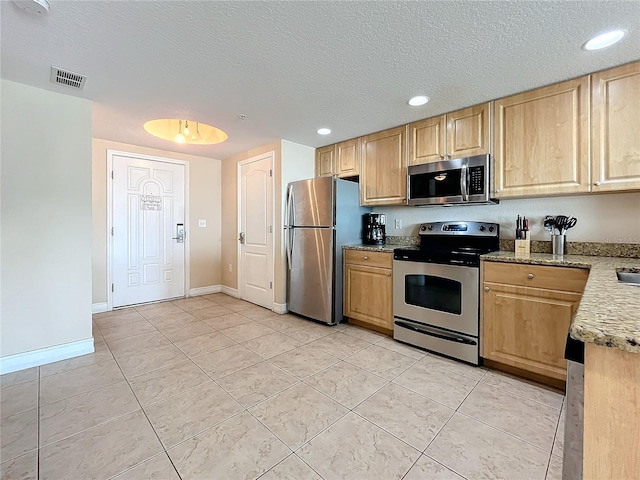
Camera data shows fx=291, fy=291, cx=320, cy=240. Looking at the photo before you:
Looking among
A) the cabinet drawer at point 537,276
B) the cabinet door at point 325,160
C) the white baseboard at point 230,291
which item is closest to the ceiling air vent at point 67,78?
the cabinet door at point 325,160

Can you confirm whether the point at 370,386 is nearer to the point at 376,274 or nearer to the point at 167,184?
the point at 376,274

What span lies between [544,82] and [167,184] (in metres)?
4.46

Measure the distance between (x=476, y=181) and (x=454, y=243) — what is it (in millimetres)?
665

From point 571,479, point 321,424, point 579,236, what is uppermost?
point 579,236

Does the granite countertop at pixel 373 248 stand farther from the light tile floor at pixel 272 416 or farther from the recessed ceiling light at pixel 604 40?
the recessed ceiling light at pixel 604 40

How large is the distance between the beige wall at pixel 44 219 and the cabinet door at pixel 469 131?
323 cm

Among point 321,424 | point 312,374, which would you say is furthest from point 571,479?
point 312,374

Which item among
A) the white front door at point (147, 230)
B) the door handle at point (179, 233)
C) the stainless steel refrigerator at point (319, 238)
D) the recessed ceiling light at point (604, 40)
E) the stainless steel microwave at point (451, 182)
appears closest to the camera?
the recessed ceiling light at point (604, 40)

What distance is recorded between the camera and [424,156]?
288 cm

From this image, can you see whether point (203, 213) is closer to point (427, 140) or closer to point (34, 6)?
point (34, 6)

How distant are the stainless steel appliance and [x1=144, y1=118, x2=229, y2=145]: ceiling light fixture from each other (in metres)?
2.84

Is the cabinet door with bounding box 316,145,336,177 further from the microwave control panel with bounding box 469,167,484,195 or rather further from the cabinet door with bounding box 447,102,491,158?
the microwave control panel with bounding box 469,167,484,195

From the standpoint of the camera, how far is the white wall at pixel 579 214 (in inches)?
85.0

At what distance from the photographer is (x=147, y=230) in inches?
162
